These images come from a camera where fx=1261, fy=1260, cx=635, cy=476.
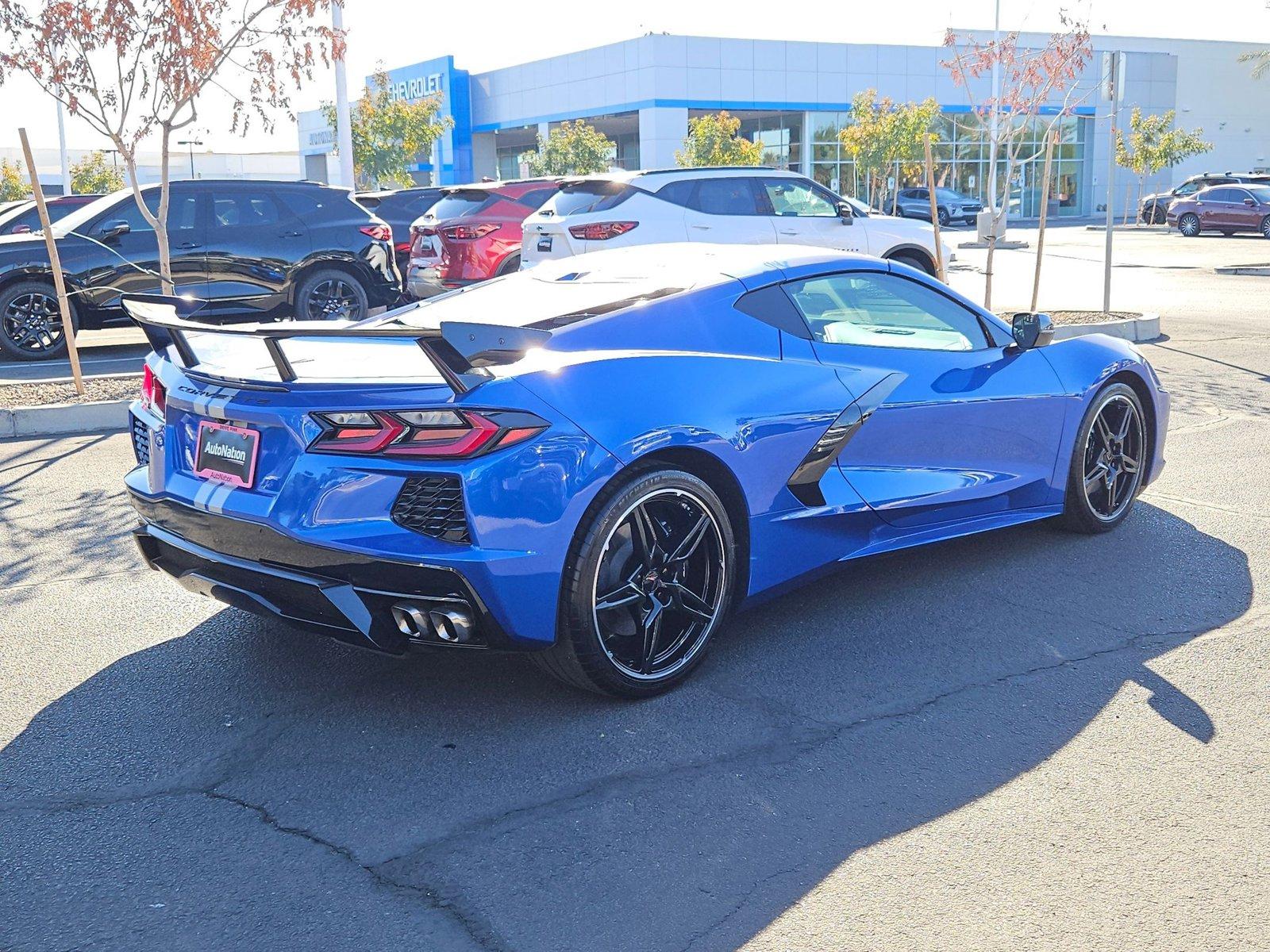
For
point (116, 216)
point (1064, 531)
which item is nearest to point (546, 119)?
point (116, 216)

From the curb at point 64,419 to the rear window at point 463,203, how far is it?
6.16m

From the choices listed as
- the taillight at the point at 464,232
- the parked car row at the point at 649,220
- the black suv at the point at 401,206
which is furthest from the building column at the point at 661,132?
the taillight at the point at 464,232

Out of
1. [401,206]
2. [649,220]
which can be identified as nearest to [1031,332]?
[649,220]

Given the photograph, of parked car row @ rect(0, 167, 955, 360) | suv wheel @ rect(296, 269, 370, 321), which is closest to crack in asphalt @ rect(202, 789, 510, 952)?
parked car row @ rect(0, 167, 955, 360)

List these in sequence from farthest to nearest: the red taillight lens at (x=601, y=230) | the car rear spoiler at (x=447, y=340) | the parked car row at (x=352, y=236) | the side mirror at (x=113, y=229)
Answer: the red taillight lens at (x=601, y=230)
the side mirror at (x=113, y=229)
the parked car row at (x=352, y=236)
the car rear spoiler at (x=447, y=340)

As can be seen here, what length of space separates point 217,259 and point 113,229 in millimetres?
1058

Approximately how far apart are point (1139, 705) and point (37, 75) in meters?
10.6

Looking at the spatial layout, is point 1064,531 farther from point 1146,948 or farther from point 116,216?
point 116,216

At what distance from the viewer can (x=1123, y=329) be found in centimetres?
1340

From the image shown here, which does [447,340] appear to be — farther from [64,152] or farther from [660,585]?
[64,152]

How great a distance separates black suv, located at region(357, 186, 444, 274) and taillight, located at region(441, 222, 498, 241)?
13.2ft

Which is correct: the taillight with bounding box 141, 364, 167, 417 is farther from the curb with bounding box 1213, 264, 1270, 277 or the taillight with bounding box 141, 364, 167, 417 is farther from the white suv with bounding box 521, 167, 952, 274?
the curb with bounding box 1213, 264, 1270, 277

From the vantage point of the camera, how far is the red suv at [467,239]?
565 inches

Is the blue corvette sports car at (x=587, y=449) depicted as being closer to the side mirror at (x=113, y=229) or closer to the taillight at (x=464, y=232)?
the side mirror at (x=113, y=229)
